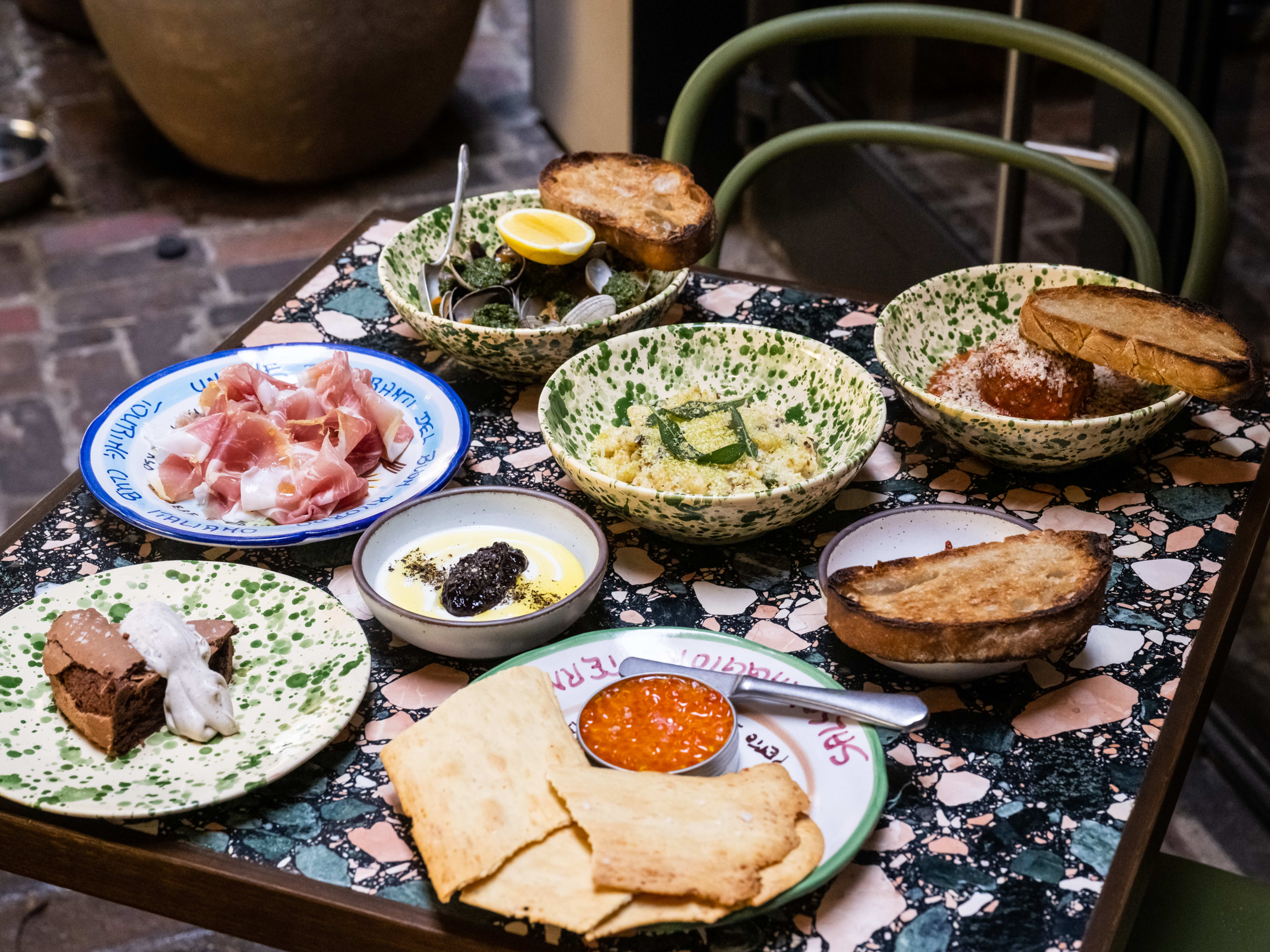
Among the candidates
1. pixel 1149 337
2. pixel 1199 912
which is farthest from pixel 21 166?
pixel 1199 912

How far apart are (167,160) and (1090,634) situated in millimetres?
4326

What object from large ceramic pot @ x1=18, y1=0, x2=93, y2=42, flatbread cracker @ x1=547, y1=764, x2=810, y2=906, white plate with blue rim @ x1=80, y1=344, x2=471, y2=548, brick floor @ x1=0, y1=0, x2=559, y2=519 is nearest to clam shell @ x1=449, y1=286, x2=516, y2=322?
white plate with blue rim @ x1=80, y1=344, x2=471, y2=548

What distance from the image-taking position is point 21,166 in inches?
173

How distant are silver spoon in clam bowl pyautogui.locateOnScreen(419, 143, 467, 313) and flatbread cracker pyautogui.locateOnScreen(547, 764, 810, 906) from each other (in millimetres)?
913

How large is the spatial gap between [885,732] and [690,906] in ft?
1.04

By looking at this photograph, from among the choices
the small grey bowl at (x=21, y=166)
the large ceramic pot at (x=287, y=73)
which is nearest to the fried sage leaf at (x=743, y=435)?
the large ceramic pot at (x=287, y=73)

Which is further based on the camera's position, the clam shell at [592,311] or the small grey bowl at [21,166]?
the small grey bowl at [21,166]

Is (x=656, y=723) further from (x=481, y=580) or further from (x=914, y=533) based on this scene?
(x=914, y=533)

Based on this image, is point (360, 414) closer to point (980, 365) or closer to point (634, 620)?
point (634, 620)

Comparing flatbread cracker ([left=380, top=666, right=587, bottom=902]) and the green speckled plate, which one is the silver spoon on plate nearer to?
flatbread cracker ([left=380, top=666, right=587, bottom=902])

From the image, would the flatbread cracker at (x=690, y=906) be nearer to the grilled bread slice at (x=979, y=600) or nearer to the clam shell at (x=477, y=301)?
the grilled bread slice at (x=979, y=600)

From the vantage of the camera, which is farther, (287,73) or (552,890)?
(287,73)

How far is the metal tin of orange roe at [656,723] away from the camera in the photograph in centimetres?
105

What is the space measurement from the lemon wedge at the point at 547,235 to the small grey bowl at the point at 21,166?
318cm
